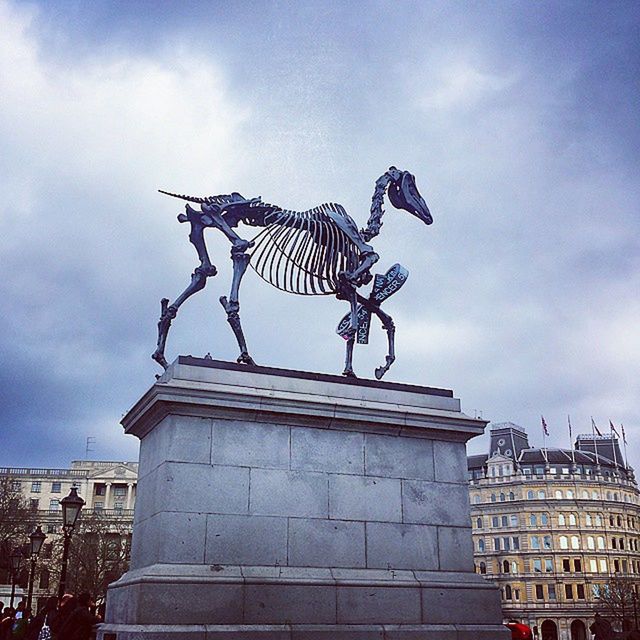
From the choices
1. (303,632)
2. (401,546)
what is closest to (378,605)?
(401,546)

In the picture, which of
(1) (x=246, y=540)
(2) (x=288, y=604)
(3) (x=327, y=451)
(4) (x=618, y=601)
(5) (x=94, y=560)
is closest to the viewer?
(2) (x=288, y=604)

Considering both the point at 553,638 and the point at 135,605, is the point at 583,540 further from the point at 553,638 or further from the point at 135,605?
the point at 135,605

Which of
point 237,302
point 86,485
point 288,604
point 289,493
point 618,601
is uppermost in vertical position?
point 86,485

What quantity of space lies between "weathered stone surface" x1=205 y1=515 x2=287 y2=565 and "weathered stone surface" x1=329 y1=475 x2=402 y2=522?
95 cm

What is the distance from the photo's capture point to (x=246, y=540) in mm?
10703

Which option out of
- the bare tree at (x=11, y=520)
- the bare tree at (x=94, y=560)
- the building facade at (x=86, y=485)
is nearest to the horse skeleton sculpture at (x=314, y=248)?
the bare tree at (x=94, y=560)

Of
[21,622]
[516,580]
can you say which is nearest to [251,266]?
[21,622]

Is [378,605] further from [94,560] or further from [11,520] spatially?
[11,520]

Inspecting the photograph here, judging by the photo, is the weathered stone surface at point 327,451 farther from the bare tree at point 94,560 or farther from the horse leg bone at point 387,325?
the bare tree at point 94,560

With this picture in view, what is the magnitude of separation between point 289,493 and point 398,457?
204 centimetres

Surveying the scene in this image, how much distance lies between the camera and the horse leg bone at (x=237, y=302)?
12570 millimetres

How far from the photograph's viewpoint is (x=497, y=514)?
111500 mm

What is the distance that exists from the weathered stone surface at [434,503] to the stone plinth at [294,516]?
0.02 meters

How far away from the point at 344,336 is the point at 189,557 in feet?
17.1
